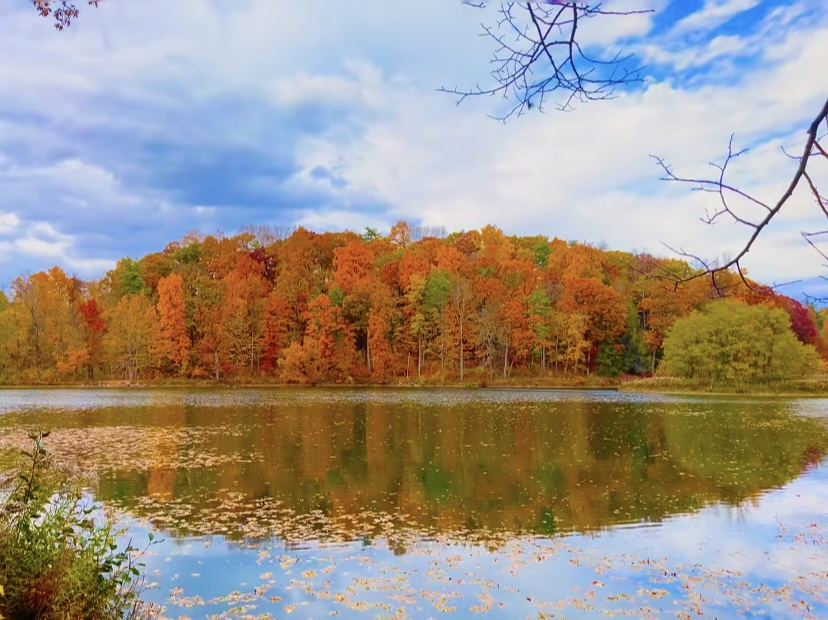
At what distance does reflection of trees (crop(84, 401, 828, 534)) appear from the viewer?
35.2 ft

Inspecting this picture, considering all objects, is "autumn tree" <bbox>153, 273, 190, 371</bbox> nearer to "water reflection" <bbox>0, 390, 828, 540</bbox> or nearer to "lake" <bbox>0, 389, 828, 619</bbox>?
"water reflection" <bbox>0, 390, 828, 540</bbox>

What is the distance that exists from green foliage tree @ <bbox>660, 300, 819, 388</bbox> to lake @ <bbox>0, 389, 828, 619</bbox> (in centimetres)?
2578

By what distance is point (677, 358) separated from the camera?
158 feet

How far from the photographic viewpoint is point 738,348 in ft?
151

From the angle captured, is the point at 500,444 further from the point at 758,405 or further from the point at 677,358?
the point at 677,358

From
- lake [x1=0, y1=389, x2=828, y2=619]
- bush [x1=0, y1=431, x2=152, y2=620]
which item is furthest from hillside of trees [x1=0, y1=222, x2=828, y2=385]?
bush [x1=0, y1=431, x2=152, y2=620]

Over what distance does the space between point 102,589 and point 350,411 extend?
23.7 m

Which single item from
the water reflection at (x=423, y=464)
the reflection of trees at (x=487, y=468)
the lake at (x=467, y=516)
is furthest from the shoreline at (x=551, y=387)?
the lake at (x=467, y=516)

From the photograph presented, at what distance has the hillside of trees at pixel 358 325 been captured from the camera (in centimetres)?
5716

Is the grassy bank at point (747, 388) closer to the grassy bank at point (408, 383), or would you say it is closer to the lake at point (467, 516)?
the grassy bank at point (408, 383)

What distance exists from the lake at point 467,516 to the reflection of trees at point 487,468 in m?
0.07

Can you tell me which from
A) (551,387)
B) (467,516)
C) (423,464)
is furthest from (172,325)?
(467,516)

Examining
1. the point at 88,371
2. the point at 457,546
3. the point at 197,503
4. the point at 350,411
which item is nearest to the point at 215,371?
the point at 88,371

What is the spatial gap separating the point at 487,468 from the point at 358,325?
45.3 m
